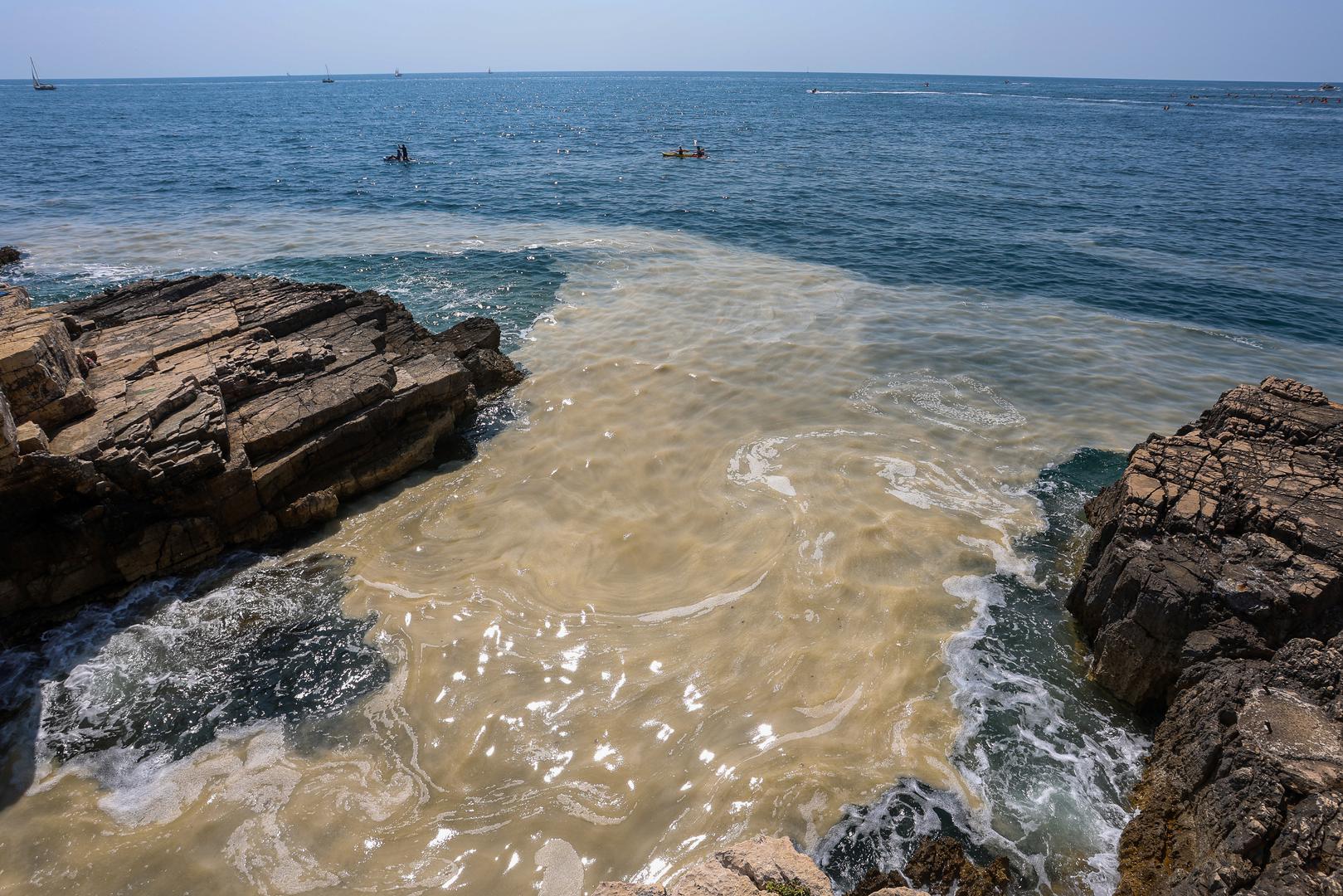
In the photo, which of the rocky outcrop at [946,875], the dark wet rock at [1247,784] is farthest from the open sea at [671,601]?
the dark wet rock at [1247,784]

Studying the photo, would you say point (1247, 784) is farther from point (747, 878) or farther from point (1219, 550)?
point (747, 878)

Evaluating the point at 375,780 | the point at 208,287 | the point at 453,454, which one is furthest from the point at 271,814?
the point at 208,287

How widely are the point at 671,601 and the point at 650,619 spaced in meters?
0.47

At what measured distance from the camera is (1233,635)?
7.11 metres

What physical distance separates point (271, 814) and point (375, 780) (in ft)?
3.37

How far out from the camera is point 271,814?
6.71 m

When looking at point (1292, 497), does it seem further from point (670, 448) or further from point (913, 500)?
point (670, 448)

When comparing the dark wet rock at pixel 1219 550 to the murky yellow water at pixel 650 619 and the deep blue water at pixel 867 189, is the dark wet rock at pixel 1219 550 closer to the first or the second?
the murky yellow water at pixel 650 619

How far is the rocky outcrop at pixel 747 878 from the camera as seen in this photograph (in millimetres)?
4578

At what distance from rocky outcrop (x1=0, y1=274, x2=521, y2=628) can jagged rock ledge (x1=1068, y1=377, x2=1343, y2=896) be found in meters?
11.9

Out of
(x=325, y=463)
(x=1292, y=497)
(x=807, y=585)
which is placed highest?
(x=1292, y=497)

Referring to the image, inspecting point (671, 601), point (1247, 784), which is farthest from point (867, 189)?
point (1247, 784)

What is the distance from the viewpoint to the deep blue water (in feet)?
78.2

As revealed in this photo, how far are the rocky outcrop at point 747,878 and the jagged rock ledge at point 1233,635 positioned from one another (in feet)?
Result: 10.8
